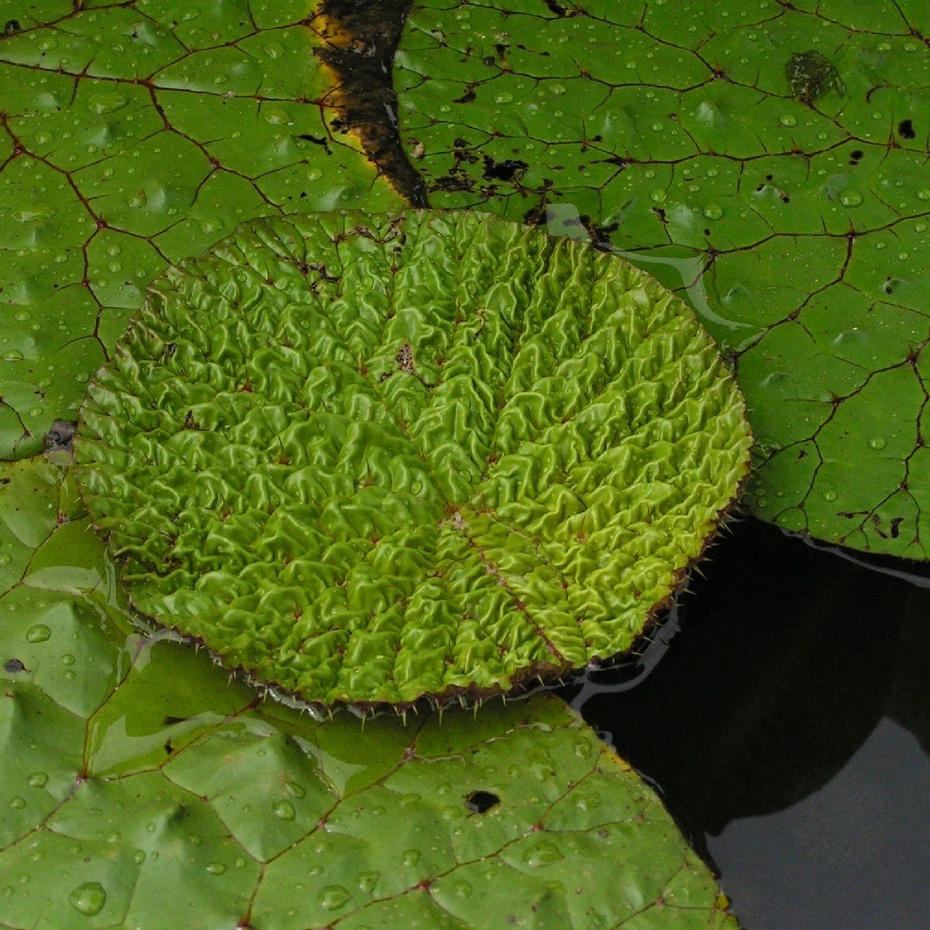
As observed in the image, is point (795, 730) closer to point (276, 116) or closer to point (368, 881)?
point (368, 881)

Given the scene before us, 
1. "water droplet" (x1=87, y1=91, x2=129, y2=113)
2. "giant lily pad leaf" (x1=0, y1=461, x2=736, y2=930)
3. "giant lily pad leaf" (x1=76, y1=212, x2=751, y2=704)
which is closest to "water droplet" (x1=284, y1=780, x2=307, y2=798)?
"giant lily pad leaf" (x1=0, y1=461, x2=736, y2=930)

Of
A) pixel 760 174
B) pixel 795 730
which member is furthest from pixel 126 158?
pixel 795 730

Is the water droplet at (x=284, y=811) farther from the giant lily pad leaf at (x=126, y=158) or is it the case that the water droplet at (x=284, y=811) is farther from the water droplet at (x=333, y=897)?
the giant lily pad leaf at (x=126, y=158)

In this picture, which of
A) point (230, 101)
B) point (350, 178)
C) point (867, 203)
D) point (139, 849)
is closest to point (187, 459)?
point (139, 849)

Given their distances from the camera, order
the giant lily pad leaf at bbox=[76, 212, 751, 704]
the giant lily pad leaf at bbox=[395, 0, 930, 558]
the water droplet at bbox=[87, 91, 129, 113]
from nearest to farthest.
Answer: the giant lily pad leaf at bbox=[76, 212, 751, 704] → the giant lily pad leaf at bbox=[395, 0, 930, 558] → the water droplet at bbox=[87, 91, 129, 113]

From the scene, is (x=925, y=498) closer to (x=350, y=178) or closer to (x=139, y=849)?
(x=350, y=178)

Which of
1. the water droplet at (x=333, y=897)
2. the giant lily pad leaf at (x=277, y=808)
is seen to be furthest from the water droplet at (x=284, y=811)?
the water droplet at (x=333, y=897)

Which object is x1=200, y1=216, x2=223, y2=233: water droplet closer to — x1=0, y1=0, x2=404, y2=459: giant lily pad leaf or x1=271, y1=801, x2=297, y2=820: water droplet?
x1=0, y1=0, x2=404, y2=459: giant lily pad leaf
